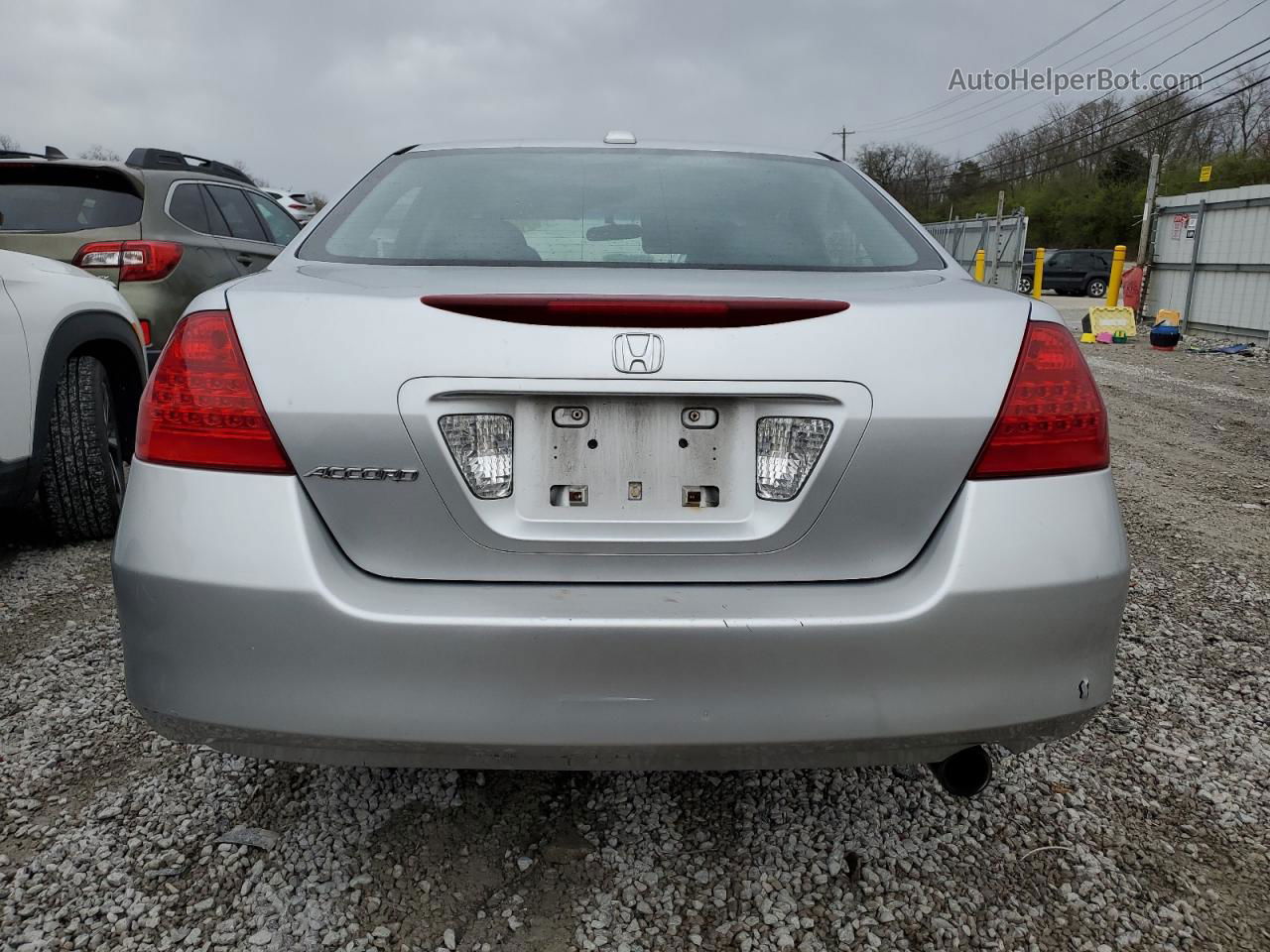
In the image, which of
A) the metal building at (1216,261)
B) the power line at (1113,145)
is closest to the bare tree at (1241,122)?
the power line at (1113,145)

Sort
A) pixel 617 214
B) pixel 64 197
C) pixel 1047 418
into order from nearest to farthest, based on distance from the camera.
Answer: pixel 1047 418
pixel 617 214
pixel 64 197

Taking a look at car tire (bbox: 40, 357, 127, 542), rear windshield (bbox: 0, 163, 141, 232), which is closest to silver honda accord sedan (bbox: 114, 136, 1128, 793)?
car tire (bbox: 40, 357, 127, 542)

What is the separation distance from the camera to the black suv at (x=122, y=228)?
466 cm

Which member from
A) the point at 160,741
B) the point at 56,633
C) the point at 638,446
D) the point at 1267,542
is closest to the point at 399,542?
the point at 638,446

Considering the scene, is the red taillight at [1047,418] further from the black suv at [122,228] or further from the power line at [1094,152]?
the power line at [1094,152]

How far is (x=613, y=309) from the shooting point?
4.66 ft

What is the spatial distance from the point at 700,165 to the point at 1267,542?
341cm

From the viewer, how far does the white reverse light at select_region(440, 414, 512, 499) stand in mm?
1400

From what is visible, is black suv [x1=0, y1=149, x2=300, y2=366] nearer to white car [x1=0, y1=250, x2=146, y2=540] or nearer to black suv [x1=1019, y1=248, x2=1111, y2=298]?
white car [x1=0, y1=250, x2=146, y2=540]

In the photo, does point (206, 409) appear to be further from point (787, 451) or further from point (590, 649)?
point (787, 451)

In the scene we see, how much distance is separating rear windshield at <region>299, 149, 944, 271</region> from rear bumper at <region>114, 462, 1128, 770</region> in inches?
25.8

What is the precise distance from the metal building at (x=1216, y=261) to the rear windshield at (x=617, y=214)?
550 inches

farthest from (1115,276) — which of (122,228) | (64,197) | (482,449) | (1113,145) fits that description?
(1113,145)

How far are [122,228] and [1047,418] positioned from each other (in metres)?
4.77
